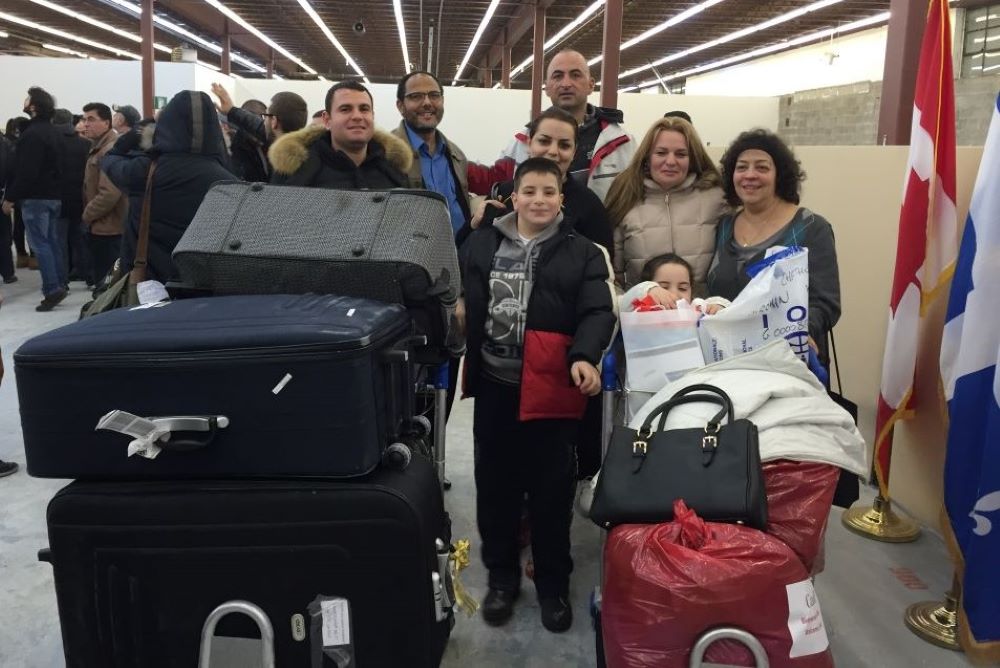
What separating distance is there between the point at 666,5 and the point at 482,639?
10.9 metres

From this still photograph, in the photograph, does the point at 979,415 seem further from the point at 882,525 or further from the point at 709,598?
the point at 709,598

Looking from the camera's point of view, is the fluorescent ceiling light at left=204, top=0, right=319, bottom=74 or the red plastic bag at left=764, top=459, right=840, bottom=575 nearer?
the red plastic bag at left=764, top=459, right=840, bottom=575

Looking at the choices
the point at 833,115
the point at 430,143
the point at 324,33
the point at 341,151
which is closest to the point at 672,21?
the point at 833,115

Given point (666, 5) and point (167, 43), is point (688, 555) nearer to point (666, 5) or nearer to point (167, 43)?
point (666, 5)

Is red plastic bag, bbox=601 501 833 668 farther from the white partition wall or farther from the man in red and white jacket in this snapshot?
the white partition wall

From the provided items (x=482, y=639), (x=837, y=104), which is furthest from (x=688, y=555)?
(x=837, y=104)

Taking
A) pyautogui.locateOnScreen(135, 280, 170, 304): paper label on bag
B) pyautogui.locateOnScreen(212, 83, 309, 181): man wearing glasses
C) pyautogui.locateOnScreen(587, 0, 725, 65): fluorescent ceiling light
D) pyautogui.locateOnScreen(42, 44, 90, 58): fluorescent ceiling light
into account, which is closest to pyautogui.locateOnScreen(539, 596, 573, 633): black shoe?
pyautogui.locateOnScreen(135, 280, 170, 304): paper label on bag

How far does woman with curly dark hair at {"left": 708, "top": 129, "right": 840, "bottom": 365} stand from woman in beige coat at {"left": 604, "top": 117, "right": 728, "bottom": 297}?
58 mm

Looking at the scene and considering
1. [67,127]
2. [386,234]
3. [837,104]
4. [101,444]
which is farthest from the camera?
[837,104]

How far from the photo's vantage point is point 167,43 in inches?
658

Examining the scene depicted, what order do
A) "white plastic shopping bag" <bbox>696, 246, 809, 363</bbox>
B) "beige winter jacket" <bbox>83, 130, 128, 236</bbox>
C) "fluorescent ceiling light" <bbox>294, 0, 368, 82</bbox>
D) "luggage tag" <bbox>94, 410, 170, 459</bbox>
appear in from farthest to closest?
"fluorescent ceiling light" <bbox>294, 0, 368, 82</bbox> → "beige winter jacket" <bbox>83, 130, 128, 236</bbox> → "white plastic shopping bag" <bbox>696, 246, 809, 363</bbox> → "luggage tag" <bbox>94, 410, 170, 459</bbox>

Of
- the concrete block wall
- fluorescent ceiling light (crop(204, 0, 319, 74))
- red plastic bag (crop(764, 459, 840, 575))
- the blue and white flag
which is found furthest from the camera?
fluorescent ceiling light (crop(204, 0, 319, 74))

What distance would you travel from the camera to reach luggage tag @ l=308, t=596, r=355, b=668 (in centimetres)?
132

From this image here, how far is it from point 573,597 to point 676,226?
1105 millimetres
